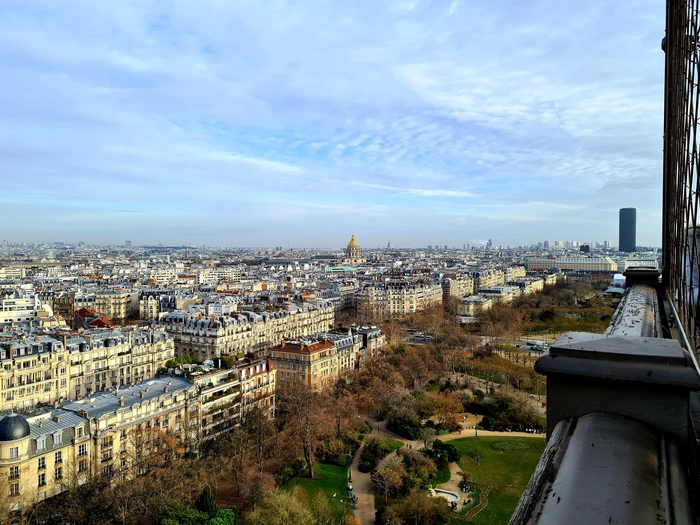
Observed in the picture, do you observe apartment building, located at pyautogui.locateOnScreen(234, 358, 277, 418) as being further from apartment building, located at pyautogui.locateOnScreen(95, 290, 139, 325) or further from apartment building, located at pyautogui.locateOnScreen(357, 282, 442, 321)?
apartment building, located at pyautogui.locateOnScreen(95, 290, 139, 325)

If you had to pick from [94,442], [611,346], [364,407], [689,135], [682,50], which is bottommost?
[364,407]

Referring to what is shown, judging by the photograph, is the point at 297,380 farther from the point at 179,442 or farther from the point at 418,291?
the point at 418,291

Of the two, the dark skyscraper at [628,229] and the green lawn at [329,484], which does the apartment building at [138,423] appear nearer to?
the green lawn at [329,484]

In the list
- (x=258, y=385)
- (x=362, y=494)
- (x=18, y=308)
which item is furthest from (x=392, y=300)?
(x=362, y=494)

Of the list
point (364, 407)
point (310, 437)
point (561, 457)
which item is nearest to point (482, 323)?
point (364, 407)

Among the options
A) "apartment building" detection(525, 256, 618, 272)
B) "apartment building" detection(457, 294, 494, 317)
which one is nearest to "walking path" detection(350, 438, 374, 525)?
"apartment building" detection(457, 294, 494, 317)

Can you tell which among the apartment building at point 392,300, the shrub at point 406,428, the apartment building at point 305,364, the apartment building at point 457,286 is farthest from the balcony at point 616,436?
the apartment building at point 457,286
